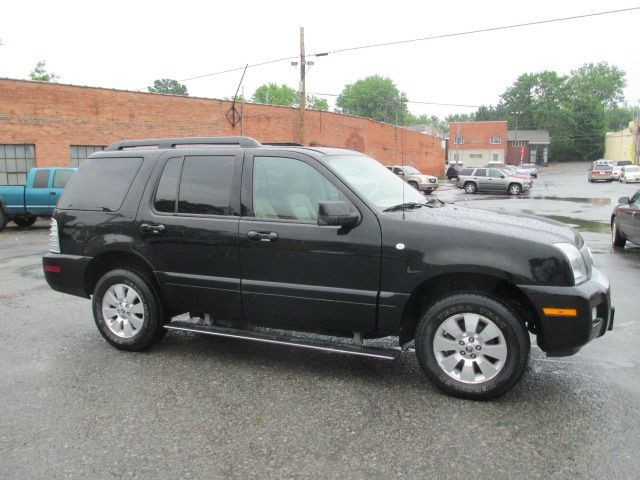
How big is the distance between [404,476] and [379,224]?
69.3 inches

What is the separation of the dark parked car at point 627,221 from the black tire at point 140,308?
867 cm

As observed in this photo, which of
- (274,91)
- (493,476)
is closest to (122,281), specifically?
(493,476)

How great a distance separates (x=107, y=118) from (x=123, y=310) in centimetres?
2081

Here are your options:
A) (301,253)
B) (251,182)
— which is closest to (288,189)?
(251,182)

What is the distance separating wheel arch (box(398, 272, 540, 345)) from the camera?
3830mm

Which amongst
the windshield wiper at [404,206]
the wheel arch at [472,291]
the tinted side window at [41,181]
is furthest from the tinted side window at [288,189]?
the tinted side window at [41,181]

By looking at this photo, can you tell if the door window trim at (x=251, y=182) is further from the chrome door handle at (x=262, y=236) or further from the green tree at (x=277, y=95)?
the green tree at (x=277, y=95)

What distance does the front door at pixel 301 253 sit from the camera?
158 inches

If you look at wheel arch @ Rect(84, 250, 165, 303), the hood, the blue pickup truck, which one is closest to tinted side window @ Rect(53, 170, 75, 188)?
the blue pickup truck

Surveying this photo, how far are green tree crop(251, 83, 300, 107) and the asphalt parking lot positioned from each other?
101 metres

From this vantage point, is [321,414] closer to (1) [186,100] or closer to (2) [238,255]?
(2) [238,255]

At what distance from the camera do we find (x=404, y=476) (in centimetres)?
291

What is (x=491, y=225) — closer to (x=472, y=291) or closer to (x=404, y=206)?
(x=472, y=291)

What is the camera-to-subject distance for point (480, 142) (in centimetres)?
8519
